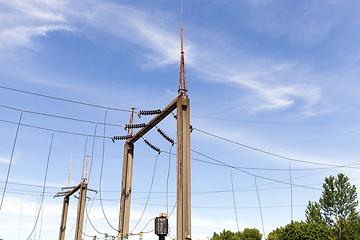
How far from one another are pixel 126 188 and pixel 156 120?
669cm

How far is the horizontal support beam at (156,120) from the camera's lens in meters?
21.6

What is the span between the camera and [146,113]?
25250 mm

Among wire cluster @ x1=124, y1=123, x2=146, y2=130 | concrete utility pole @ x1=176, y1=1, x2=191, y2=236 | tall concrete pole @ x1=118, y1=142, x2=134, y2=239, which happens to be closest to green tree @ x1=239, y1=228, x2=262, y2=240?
tall concrete pole @ x1=118, y1=142, x2=134, y2=239

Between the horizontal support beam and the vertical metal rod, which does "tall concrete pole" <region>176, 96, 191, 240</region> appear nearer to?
the horizontal support beam

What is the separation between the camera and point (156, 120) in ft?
78.7

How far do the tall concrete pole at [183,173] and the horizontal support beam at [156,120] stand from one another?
126 cm

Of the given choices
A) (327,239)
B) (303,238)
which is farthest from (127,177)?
(327,239)

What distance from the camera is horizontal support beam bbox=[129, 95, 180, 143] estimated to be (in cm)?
2164

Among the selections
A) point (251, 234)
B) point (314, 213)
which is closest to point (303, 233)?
point (314, 213)

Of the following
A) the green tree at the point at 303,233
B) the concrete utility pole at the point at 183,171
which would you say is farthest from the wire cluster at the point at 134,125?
the green tree at the point at 303,233

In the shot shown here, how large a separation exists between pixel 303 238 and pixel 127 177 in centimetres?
3911

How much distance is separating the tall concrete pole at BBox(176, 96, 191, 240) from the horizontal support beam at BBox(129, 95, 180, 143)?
126 cm

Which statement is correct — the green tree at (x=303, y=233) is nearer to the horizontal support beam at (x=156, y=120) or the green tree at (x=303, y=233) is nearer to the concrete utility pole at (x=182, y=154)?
the horizontal support beam at (x=156, y=120)

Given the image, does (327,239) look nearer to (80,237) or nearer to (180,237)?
(80,237)
